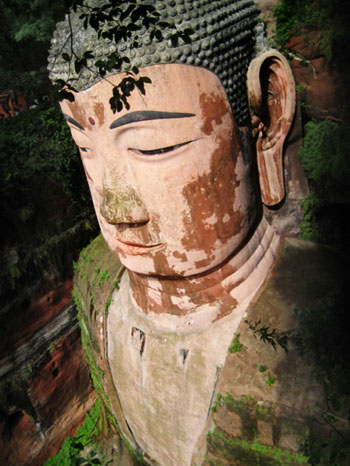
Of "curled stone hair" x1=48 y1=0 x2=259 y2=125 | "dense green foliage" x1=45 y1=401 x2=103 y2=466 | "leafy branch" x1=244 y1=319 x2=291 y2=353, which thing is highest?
"curled stone hair" x1=48 y1=0 x2=259 y2=125

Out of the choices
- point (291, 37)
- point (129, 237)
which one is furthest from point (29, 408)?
point (291, 37)

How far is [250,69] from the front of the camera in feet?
7.34

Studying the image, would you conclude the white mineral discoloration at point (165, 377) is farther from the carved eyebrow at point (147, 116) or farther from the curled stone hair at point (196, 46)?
the curled stone hair at point (196, 46)

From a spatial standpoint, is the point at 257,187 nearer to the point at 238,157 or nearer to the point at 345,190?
the point at 238,157

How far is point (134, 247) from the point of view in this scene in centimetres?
238

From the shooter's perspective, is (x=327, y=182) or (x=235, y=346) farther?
(x=327, y=182)

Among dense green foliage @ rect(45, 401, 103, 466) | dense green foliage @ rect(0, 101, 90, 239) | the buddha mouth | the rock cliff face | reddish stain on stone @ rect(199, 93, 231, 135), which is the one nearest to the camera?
reddish stain on stone @ rect(199, 93, 231, 135)

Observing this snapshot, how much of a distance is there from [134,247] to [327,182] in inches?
52.6

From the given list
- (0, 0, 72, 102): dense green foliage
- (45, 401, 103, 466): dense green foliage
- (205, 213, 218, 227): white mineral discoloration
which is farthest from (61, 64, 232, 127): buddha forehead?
(0, 0, 72, 102): dense green foliage

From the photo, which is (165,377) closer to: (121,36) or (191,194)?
(191,194)

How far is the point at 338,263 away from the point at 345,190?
18.9 inches

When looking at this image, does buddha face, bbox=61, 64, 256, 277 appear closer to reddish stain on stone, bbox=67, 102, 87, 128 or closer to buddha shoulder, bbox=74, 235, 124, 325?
reddish stain on stone, bbox=67, 102, 87, 128

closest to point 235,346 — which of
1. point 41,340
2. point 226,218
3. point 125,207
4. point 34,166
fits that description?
point 226,218

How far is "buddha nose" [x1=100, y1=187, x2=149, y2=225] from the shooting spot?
86.3 inches
